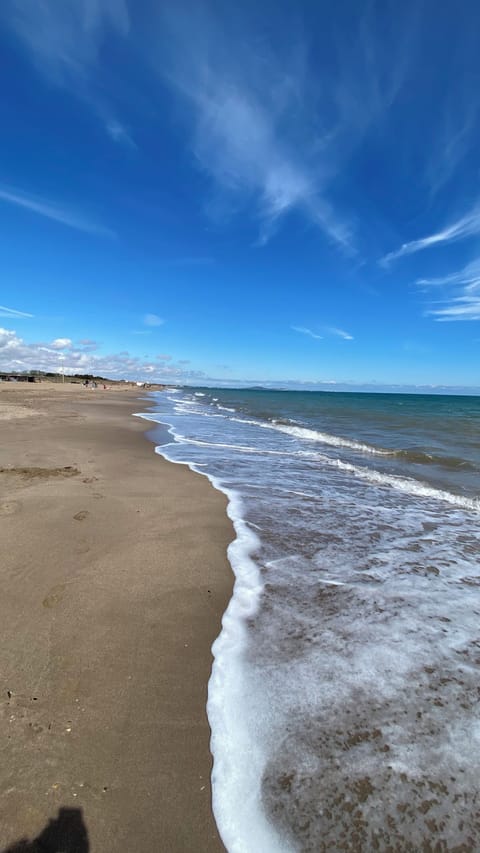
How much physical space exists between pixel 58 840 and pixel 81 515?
174 inches

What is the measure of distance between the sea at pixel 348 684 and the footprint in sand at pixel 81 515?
2387 mm

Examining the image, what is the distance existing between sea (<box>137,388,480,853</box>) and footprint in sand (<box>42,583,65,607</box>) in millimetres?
1687

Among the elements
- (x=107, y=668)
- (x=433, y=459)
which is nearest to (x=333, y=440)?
(x=433, y=459)

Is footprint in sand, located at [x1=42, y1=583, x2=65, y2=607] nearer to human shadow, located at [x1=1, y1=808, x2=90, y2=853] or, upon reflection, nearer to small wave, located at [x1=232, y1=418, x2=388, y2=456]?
human shadow, located at [x1=1, y1=808, x2=90, y2=853]

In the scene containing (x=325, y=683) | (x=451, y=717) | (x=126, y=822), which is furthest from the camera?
(x=325, y=683)

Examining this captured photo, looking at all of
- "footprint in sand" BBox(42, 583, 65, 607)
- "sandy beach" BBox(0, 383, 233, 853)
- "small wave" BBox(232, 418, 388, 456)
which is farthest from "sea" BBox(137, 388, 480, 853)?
"small wave" BBox(232, 418, 388, 456)

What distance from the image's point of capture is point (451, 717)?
107 inches

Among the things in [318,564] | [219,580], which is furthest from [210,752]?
[318,564]

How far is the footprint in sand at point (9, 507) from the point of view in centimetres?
575

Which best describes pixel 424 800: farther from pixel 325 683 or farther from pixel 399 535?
pixel 399 535

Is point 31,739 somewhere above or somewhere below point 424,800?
above

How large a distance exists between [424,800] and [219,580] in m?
2.68

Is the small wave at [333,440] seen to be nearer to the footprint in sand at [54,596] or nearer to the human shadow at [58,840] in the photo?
the footprint in sand at [54,596]

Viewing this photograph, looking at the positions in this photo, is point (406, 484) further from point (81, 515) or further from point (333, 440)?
point (333, 440)
